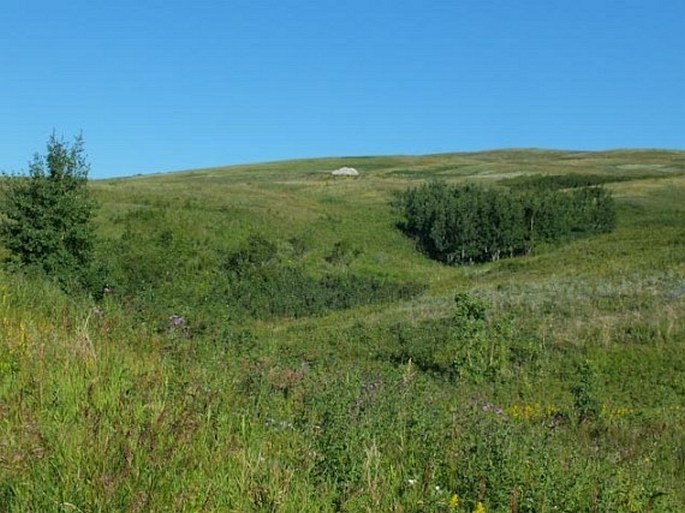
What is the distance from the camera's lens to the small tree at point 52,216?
21953 millimetres

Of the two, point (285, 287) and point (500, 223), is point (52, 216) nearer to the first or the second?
point (285, 287)

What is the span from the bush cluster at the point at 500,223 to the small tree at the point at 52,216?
3027cm

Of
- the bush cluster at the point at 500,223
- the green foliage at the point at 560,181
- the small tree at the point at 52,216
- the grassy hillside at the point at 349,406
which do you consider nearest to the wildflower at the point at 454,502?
the grassy hillside at the point at 349,406

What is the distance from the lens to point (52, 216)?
2241 cm

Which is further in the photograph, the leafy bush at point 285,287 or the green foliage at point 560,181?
the green foliage at point 560,181

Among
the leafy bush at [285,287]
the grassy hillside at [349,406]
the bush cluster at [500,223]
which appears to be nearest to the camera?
the grassy hillside at [349,406]

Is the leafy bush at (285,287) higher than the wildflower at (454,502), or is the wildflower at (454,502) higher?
the wildflower at (454,502)

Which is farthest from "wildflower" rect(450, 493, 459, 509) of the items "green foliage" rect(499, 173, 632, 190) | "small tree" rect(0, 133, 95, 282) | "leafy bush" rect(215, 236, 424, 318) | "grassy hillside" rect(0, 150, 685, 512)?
"green foliage" rect(499, 173, 632, 190)

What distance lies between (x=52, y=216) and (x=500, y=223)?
106ft

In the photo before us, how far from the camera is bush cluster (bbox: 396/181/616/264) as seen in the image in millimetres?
48531

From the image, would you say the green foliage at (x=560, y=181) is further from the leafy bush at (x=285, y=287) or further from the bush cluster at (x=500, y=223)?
the leafy bush at (x=285, y=287)

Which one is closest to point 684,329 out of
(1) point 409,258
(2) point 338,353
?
(2) point 338,353

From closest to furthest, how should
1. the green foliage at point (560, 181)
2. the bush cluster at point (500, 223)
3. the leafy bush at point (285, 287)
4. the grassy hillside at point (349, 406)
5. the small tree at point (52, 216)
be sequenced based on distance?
the grassy hillside at point (349, 406) < the small tree at point (52, 216) < the leafy bush at point (285, 287) < the bush cluster at point (500, 223) < the green foliage at point (560, 181)

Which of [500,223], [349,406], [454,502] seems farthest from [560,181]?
[454,502]
